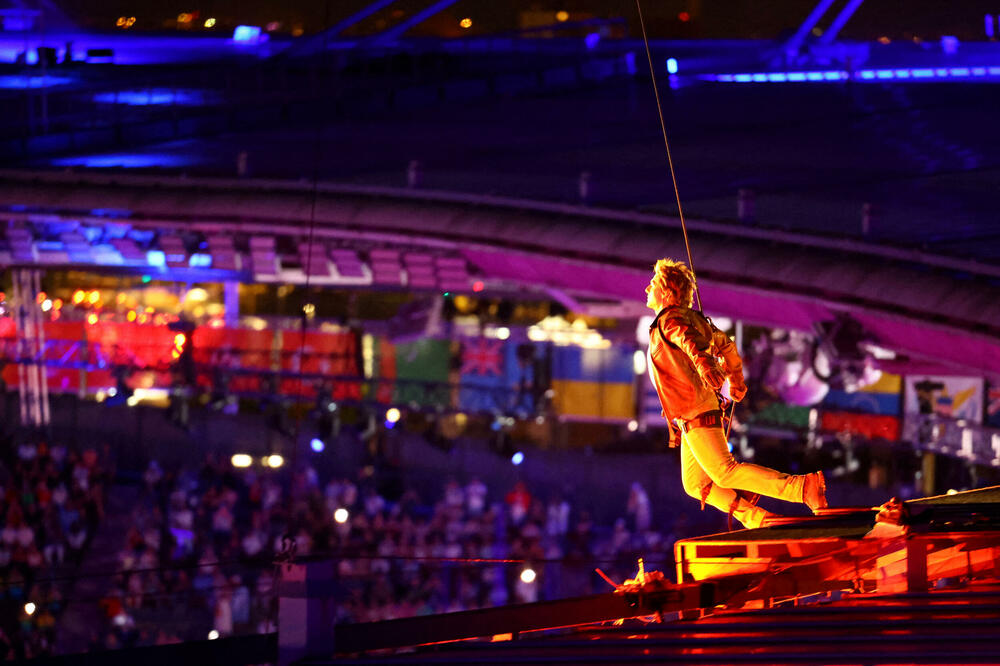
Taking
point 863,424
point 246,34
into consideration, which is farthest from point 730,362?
point 246,34

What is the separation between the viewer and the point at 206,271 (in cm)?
2373

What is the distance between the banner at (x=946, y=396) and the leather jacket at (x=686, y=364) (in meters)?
12.0

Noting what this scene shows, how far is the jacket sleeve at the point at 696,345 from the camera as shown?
7.12m

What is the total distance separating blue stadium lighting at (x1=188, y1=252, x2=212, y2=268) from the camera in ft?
74.9

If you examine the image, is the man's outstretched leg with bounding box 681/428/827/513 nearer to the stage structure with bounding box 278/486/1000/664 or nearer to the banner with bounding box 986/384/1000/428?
the stage structure with bounding box 278/486/1000/664

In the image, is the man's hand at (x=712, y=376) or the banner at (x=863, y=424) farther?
the banner at (x=863, y=424)

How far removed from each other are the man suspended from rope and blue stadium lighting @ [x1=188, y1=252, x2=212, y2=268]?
16511 mm

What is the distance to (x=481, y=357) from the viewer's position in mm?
25219

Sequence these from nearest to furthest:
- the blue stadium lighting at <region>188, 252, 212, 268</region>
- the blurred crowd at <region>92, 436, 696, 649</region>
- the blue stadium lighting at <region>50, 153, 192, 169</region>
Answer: the blurred crowd at <region>92, 436, 696, 649</region> → the blue stadium lighting at <region>188, 252, 212, 268</region> → the blue stadium lighting at <region>50, 153, 192, 169</region>

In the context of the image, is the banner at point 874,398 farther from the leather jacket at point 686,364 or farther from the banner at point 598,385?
the leather jacket at point 686,364

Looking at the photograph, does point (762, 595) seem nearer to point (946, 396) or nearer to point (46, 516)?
point (946, 396)

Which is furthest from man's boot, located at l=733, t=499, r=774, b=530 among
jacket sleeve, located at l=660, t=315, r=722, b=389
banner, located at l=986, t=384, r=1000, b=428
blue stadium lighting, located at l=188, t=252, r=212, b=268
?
blue stadium lighting, located at l=188, t=252, r=212, b=268

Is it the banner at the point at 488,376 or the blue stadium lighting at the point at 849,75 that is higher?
the blue stadium lighting at the point at 849,75

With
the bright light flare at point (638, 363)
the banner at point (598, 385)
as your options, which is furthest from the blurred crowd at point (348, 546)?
the bright light flare at point (638, 363)
